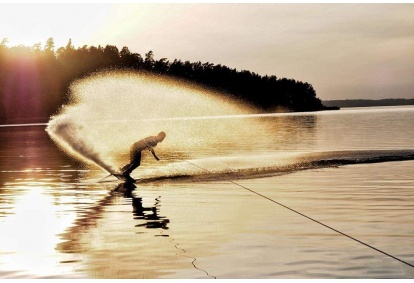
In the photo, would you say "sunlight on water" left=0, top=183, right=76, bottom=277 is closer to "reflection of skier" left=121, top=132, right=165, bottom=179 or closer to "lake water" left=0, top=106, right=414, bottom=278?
"lake water" left=0, top=106, right=414, bottom=278

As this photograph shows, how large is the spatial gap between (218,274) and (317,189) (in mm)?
10141

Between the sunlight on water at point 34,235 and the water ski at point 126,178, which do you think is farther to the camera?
the water ski at point 126,178

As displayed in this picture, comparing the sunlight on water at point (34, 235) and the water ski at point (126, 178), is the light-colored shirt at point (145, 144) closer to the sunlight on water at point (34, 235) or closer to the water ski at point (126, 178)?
the water ski at point (126, 178)

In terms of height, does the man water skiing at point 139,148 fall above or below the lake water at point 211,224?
above

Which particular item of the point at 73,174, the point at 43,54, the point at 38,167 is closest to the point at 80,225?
the point at 73,174

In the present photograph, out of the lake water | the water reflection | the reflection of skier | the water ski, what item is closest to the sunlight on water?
the lake water

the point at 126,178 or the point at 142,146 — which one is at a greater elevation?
the point at 142,146

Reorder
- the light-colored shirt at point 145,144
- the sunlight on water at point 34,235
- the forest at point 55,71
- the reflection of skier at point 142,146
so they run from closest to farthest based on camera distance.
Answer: the sunlight on water at point 34,235, the reflection of skier at point 142,146, the light-colored shirt at point 145,144, the forest at point 55,71

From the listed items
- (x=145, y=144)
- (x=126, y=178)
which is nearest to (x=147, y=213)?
(x=145, y=144)

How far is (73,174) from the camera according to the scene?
Result: 88.3ft

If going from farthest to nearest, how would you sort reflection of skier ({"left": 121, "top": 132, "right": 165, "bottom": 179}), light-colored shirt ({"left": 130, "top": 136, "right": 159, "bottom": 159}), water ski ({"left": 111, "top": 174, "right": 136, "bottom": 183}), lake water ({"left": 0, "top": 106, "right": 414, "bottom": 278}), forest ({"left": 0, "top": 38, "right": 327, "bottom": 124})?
1. forest ({"left": 0, "top": 38, "right": 327, "bottom": 124})
2. water ski ({"left": 111, "top": 174, "right": 136, "bottom": 183})
3. light-colored shirt ({"left": 130, "top": 136, "right": 159, "bottom": 159})
4. reflection of skier ({"left": 121, "top": 132, "right": 165, "bottom": 179})
5. lake water ({"left": 0, "top": 106, "right": 414, "bottom": 278})

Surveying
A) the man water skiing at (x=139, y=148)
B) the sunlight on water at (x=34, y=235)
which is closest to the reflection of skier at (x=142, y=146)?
the man water skiing at (x=139, y=148)

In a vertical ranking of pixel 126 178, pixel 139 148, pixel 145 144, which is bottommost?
pixel 126 178

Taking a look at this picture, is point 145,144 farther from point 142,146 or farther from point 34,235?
point 34,235
